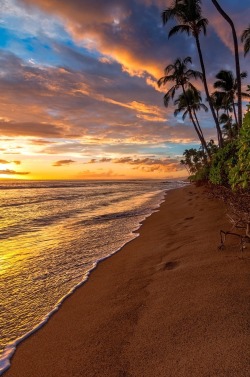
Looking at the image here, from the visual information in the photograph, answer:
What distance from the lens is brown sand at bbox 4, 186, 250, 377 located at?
2312mm

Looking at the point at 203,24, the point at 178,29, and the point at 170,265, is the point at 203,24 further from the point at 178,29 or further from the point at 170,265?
the point at 170,265

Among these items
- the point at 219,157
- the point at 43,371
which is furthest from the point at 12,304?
the point at 219,157

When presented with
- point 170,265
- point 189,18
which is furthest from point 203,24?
point 170,265

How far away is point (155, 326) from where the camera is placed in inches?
114

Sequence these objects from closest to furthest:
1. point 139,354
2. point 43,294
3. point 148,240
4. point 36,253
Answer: point 139,354
point 43,294
point 36,253
point 148,240

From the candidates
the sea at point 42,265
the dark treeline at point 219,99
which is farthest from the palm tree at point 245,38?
the sea at point 42,265

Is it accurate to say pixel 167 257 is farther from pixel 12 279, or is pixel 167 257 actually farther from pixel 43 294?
pixel 12 279

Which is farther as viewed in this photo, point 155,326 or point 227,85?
point 227,85

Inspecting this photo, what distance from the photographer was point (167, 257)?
5.29 metres

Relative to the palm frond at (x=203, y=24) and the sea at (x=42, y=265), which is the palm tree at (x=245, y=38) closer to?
the palm frond at (x=203, y=24)

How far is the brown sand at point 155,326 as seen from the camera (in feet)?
7.59

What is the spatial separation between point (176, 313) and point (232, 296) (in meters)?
0.65

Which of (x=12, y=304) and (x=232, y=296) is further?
(x=12, y=304)

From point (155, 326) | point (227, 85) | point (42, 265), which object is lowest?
point (42, 265)
